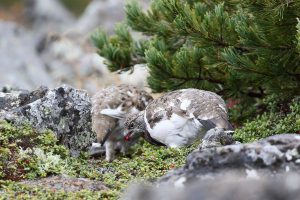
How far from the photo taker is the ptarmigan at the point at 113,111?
7949 mm

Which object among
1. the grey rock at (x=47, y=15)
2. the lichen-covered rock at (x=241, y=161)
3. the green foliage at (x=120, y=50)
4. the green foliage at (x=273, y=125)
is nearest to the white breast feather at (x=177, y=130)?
the green foliage at (x=273, y=125)

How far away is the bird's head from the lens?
771 cm

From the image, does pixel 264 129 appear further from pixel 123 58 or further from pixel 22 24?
pixel 22 24

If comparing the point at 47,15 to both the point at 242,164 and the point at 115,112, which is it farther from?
the point at 242,164

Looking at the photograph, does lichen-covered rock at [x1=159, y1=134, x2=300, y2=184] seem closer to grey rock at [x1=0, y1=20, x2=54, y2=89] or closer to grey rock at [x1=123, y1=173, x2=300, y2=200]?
grey rock at [x1=123, y1=173, x2=300, y2=200]

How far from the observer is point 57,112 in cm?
656

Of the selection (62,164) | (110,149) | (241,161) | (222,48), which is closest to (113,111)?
(110,149)

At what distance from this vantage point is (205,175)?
3771mm

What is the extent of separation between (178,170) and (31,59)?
13.9 meters

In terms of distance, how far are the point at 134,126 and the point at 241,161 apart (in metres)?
3.99

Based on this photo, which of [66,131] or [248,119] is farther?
[248,119]

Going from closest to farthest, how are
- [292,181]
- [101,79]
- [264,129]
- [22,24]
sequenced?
[292,181]
[264,129]
[101,79]
[22,24]

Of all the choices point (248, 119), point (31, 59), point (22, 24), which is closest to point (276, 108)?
point (248, 119)

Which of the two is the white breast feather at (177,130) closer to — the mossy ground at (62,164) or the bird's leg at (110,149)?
the mossy ground at (62,164)
